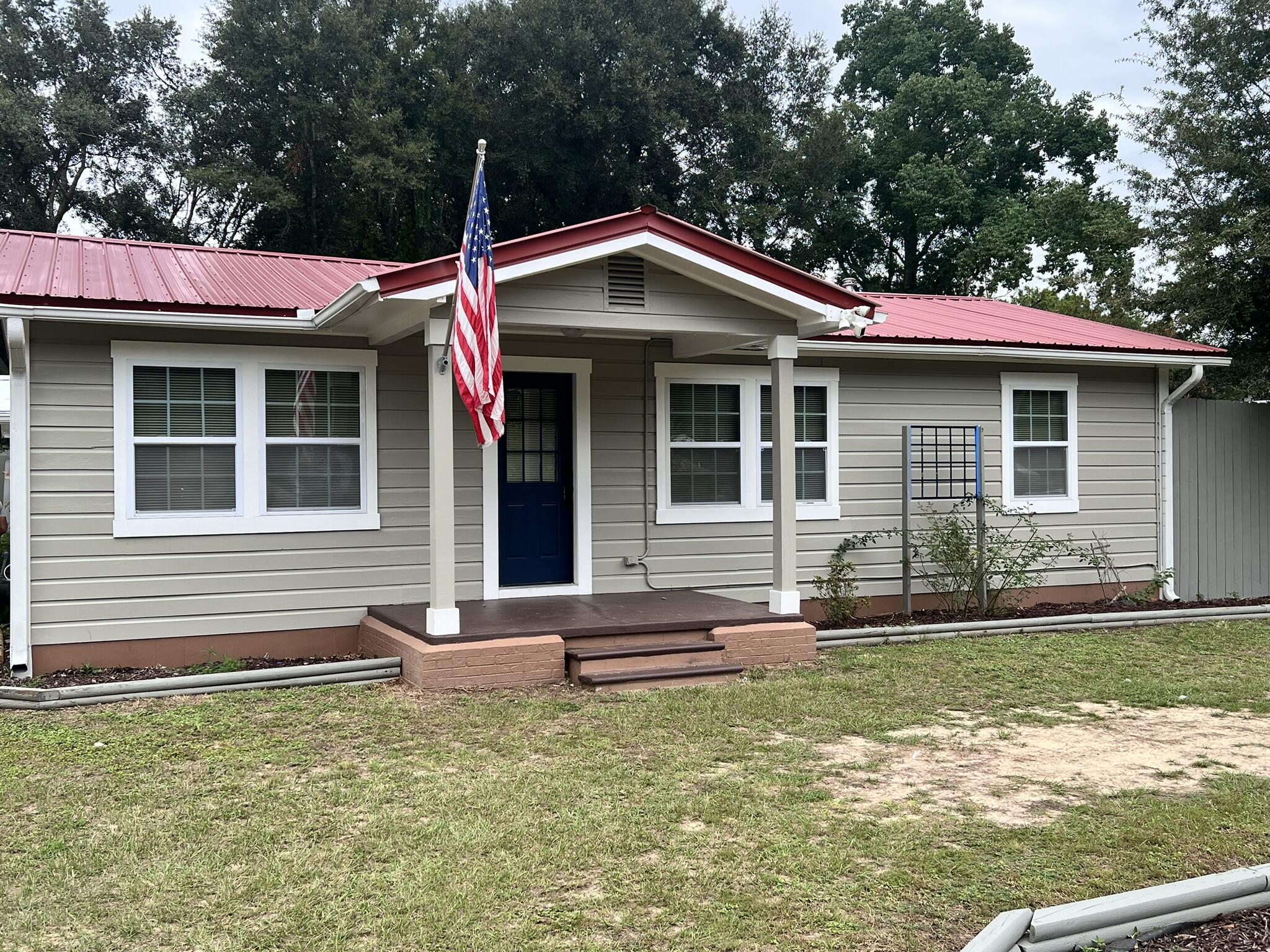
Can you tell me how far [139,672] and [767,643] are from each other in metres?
4.24

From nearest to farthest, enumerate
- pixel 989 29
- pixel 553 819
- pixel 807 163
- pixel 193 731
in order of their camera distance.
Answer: pixel 553 819
pixel 193 731
pixel 807 163
pixel 989 29

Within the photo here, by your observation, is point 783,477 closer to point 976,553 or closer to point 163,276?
point 976,553

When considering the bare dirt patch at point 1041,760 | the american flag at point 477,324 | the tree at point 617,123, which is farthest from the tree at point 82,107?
the bare dirt patch at point 1041,760

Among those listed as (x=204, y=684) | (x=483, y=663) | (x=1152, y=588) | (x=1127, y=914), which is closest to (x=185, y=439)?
(x=204, y=684)

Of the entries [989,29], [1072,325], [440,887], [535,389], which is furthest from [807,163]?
[440,887]

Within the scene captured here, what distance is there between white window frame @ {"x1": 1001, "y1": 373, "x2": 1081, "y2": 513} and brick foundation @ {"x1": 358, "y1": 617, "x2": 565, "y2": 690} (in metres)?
5.36

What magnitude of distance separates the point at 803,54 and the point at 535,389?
64.6 ft

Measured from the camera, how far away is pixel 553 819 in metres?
4.50

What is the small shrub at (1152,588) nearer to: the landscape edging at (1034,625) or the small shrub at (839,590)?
the landscape edging at (1034,625)

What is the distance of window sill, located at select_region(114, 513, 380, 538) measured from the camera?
302 inches

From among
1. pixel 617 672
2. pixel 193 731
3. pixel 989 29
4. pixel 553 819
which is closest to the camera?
pixel 553 819

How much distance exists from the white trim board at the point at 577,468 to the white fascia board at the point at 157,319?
1.74 m

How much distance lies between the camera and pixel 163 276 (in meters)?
8.51

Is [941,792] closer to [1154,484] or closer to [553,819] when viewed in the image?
[553,819]
